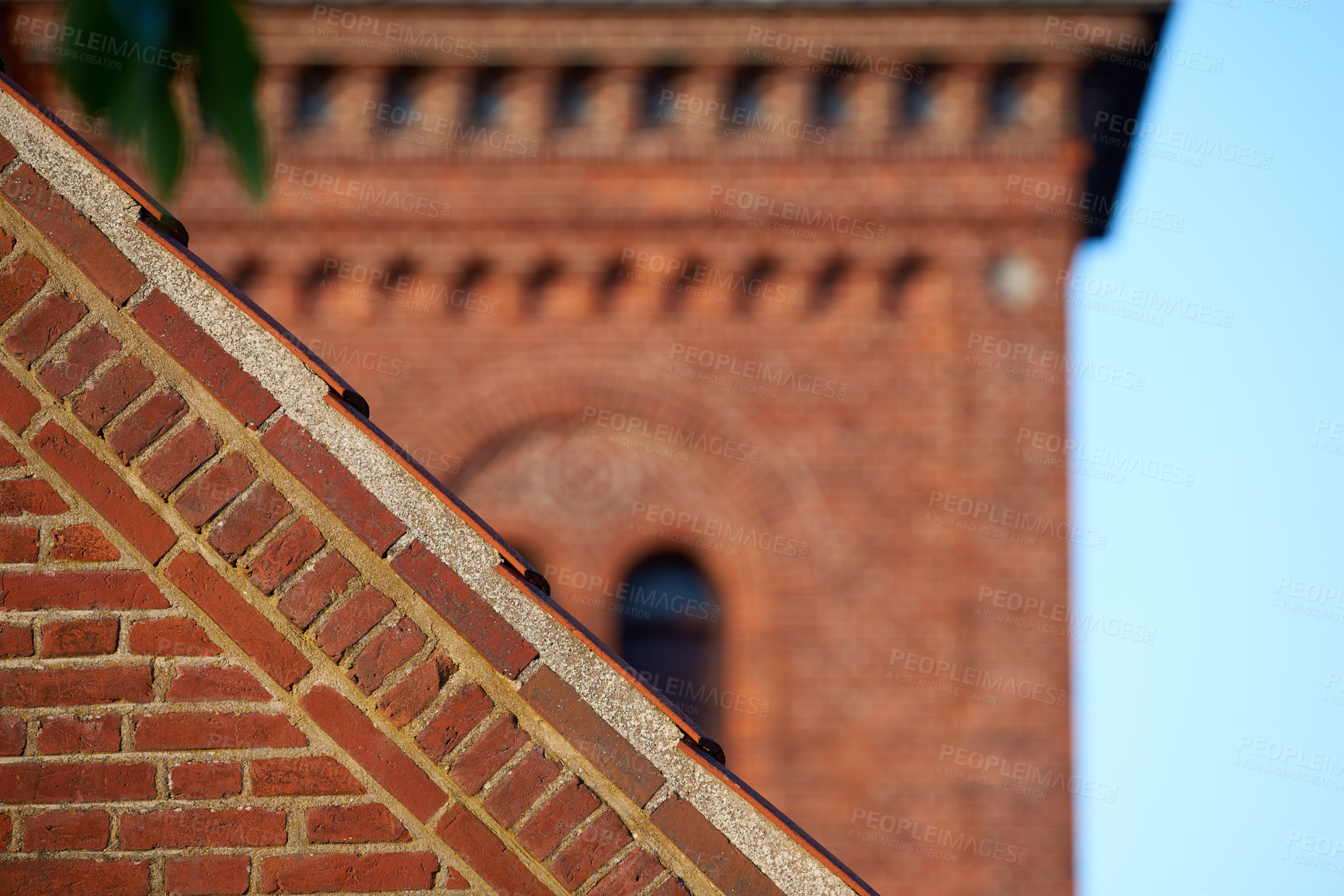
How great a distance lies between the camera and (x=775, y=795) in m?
6.64

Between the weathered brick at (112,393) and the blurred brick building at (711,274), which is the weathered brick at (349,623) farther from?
the blurred brick building at (711,274)

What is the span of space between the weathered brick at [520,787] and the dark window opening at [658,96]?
237 inches

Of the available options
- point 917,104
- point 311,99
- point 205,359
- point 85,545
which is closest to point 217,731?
point 85,545

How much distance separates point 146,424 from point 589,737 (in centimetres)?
94

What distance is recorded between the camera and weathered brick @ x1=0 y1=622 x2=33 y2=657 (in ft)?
6.37

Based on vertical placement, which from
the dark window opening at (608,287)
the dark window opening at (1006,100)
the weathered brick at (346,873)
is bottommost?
the weathered brick at (346,873)

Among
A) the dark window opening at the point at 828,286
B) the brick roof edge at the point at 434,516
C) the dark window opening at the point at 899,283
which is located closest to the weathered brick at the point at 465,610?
the brick roof edge at the point at 434,516

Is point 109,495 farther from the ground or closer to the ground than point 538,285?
closer to the ground

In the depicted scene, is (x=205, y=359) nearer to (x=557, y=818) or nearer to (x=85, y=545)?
Answer: (x=85, y=545)

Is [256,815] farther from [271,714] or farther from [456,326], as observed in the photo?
[456,326]

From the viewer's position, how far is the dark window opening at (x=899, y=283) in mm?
7328

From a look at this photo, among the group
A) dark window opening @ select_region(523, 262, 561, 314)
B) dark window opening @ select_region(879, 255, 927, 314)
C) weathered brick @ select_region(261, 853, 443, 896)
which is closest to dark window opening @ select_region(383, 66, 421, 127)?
dark window opening @ select_region(523, 262, 561, 314)

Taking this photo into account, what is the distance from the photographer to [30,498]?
1.99 m

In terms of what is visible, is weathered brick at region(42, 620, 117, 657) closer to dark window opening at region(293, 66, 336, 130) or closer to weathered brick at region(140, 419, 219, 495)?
weathered brick at region(140, 419, 219, 495)
